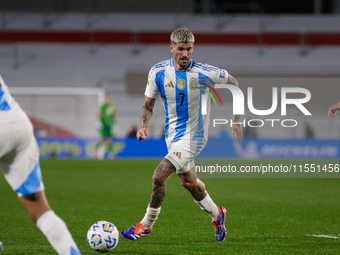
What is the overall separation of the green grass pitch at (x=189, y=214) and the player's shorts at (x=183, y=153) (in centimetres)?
83

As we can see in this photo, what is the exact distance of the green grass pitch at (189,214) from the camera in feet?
19.9

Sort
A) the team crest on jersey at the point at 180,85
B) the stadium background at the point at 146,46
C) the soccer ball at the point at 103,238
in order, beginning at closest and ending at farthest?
the soccer ball at the point at 103,238, the team crest on jersey at the point at 180,85, the stadium background at the point at 146,46

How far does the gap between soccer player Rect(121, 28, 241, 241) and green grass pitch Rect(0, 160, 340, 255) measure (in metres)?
0.34

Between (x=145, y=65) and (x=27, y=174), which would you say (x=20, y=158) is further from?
(x=145, y=65)

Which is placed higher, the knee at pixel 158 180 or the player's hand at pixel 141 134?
the player's hand at pixel 141 134

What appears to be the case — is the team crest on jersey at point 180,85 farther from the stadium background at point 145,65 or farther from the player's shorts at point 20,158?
the stadium background at point 145,65

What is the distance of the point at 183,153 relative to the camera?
20.5ft

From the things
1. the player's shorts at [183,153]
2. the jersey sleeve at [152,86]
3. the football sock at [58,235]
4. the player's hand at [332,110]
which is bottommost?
the player's shorts at [183,153]

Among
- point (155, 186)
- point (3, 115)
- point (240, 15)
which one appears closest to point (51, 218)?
point (3, 115)

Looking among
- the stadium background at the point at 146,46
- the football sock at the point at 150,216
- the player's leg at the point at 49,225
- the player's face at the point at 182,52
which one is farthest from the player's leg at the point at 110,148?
the player's leg at the point at 49,225

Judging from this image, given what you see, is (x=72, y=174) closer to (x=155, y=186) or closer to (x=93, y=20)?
(x=155, y=186)

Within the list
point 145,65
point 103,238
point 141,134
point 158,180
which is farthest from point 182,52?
point 145,65

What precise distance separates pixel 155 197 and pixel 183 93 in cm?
118

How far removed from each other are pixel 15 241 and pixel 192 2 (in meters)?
25.2
